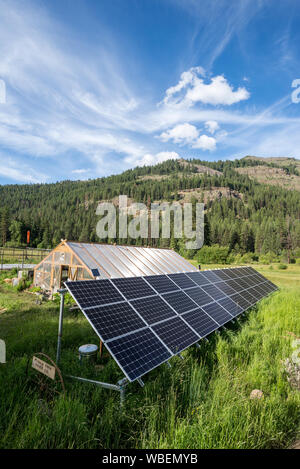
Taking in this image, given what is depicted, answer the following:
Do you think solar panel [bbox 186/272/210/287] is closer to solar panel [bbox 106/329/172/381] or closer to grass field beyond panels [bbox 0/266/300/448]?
grass field beyond panels [bbox 0/266/300/448]

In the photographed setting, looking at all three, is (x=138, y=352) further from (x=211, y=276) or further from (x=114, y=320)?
(x=211, y=276)

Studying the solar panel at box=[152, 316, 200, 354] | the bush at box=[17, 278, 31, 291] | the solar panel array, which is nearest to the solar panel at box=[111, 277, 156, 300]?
the solar panel array

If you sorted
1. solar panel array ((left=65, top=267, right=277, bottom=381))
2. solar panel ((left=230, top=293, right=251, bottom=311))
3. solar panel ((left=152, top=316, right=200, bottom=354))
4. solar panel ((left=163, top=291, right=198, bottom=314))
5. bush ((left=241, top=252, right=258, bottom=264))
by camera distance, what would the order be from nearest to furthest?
solar panel array ((left=65, top=267, right=277, bottom=381))
solar panel ((left=152, top=316, right=200, bottom=354))
solar panel ((left=163, top=291, right=198, bottom=314))
solar panel ((left=230, top=293, right=251, bottom=311))
bush ((left=241, top=252, right=258, bottom=264))

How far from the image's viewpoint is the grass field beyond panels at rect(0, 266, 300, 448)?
3191 millimetres

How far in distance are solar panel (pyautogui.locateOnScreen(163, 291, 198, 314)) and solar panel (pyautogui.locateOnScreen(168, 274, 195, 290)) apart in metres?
0.77

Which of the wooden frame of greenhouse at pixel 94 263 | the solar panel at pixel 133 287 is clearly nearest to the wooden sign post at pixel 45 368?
the solar panel at pixel 133 287

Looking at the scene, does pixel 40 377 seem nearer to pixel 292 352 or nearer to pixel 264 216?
pixel 292 352

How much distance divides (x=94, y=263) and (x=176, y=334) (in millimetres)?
12325

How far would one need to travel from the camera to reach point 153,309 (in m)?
6.27

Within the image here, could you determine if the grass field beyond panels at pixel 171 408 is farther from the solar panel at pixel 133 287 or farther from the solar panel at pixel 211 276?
the solar panel at pixel 211 276

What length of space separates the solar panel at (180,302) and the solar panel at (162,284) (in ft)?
0.81

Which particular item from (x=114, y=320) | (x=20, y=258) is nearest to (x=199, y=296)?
(x=114, y=320)

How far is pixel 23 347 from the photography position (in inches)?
278

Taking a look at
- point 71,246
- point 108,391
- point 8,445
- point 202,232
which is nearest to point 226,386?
point 108,391
